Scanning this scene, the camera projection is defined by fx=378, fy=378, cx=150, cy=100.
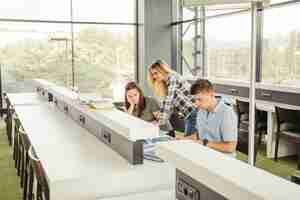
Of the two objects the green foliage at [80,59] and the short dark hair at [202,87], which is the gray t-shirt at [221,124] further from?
the green foliage at [80,59]

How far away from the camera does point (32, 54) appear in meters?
8.16

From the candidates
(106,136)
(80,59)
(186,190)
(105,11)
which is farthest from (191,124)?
(105,11)

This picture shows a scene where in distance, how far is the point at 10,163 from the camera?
4.69m

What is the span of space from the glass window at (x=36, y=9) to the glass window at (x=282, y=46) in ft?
14.5

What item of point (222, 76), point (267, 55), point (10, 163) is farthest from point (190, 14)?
point (10, 163)

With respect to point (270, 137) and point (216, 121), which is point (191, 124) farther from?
point (270, 137)

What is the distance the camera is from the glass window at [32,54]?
793 cm

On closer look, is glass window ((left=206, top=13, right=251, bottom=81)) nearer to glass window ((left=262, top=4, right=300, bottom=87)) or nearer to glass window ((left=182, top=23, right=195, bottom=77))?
glass window ((left=262, top=4, right=300, bottom=87))

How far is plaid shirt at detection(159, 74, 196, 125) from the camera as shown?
352 cm

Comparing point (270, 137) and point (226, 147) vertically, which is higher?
point (226, 147)

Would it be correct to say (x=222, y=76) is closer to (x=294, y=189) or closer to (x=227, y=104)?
(x=227, y=104)

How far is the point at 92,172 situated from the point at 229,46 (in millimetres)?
5715

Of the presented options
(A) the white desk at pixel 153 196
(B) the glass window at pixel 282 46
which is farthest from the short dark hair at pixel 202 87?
(B) the glass window at pixel 282 46

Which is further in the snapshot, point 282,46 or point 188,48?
point 188,48
